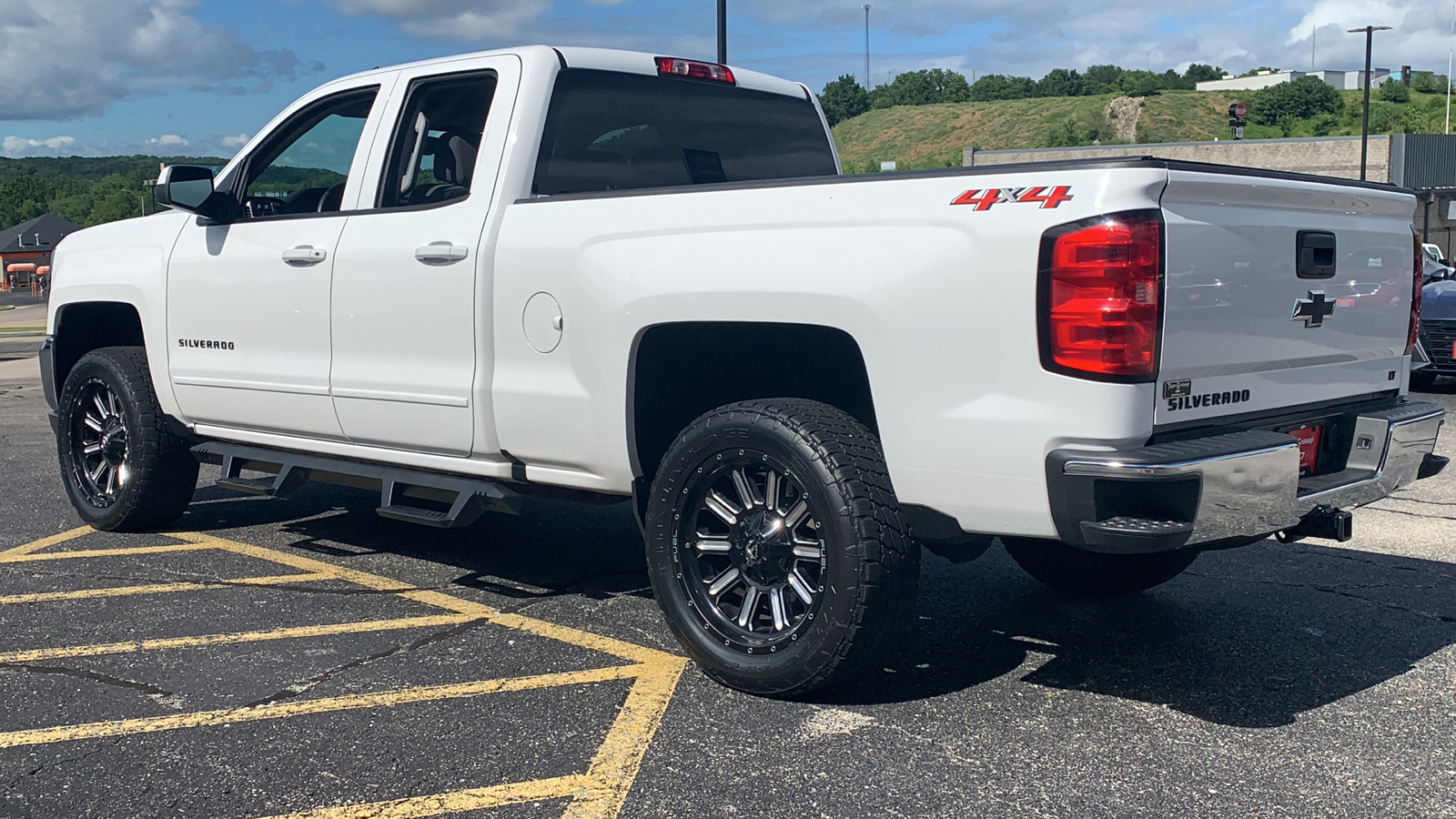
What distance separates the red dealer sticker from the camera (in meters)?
3.27

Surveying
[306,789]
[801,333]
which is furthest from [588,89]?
[306,789]

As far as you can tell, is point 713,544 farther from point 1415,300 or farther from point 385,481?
point 1415,300

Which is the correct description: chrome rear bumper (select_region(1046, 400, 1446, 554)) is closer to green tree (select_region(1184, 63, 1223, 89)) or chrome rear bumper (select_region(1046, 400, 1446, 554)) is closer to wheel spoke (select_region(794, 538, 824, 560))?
wheel spoke (select_region(794, 538, 824, 560))

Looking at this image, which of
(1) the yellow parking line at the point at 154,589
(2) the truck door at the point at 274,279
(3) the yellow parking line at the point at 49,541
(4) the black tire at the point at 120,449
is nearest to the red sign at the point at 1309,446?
(2) the truck door at the point at 274,279

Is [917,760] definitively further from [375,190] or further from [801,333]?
[375,190]

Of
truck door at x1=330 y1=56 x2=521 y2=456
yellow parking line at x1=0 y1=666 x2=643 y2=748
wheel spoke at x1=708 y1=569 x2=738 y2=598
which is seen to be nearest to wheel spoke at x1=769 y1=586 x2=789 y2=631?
wheel spoke at x1=708 y1=569 x2=738 y2=598

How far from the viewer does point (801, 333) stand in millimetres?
4035

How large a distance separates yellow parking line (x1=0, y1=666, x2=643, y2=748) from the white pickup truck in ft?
1.43

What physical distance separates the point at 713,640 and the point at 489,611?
1.27 m

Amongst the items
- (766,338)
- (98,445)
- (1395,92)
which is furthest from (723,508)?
(1395,92)

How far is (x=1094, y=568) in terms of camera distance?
4.98 metres

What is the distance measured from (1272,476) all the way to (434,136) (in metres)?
3.28

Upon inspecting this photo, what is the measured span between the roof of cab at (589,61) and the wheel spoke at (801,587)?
2157mm

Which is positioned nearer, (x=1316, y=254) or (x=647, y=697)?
(x=1316, y=254)
